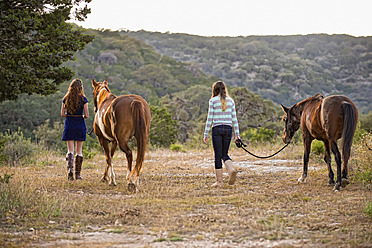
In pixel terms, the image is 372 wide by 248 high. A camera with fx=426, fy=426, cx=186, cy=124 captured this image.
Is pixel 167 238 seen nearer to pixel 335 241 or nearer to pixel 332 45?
pixel 335 241

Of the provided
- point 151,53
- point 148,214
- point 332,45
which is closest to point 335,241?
point 148,214

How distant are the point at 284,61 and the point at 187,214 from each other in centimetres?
9118

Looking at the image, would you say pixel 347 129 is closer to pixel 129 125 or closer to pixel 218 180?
pixel 218 180

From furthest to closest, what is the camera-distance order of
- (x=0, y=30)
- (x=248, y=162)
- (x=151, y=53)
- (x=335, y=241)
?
(x=151, y=53) < (x=248, y=162) < (x=0, y=30) < (x=335, y=241)

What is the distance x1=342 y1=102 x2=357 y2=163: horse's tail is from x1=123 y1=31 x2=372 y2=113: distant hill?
201 ft

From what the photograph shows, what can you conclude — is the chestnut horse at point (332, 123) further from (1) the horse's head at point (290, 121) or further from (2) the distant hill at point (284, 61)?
(2) the distant hill at point (284, 61)

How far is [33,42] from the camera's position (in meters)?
8.96

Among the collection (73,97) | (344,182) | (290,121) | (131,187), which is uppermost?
(73,97)

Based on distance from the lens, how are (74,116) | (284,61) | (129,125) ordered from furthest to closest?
1. (284,61)
2. (74,116)
3. (129,125)

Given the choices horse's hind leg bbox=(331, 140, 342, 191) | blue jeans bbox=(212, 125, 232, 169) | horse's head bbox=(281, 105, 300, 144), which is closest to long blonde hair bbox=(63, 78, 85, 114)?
blue jeans bbox=(212, 125, 232, 169)

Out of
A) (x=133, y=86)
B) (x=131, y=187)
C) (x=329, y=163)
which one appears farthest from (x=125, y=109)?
(x=133, y=86)

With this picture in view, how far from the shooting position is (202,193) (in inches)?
301

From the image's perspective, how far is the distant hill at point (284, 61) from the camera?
256 feet

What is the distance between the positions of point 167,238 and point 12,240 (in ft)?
5.62
